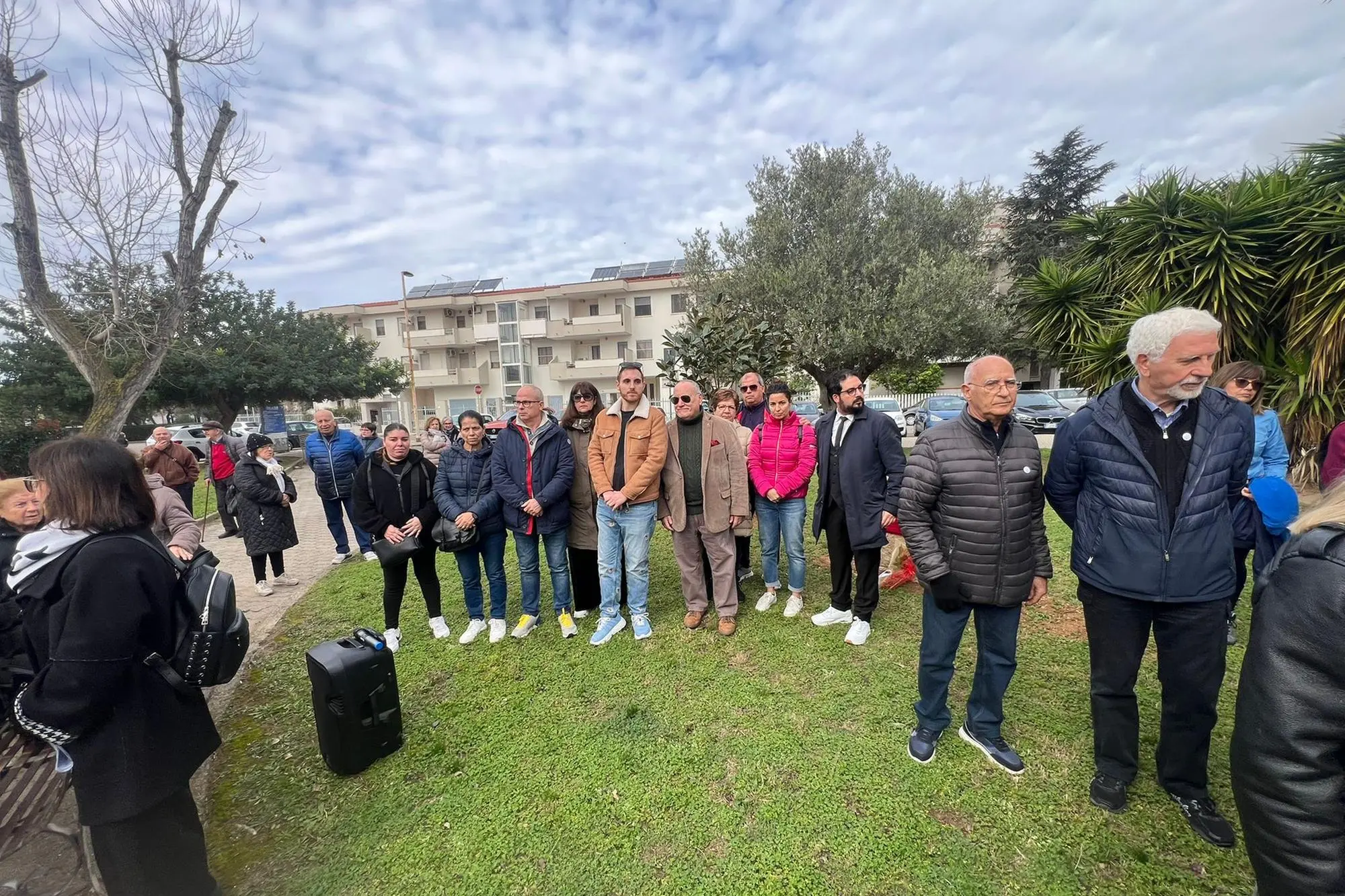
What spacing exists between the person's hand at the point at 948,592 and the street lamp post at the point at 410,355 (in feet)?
110

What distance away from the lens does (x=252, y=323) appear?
24.9 m

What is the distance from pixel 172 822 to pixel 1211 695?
13.7 ft

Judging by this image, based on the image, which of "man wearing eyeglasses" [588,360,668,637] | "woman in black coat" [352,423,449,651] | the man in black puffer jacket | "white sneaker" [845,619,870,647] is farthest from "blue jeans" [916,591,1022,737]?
"woman in black coat" [352,423,449,651]

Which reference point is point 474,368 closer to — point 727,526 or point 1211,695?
point 727,526

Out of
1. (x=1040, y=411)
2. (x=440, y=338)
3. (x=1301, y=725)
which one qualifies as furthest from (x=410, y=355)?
(x=1301, y=725)

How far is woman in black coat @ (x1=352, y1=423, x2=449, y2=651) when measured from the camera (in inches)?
169

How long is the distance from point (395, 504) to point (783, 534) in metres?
3.28

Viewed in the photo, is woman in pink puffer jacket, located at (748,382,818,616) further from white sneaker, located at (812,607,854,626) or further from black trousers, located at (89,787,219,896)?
black trousers, located at (89,787,219,896)

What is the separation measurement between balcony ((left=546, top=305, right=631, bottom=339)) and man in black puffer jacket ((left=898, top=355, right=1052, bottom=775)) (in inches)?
1312

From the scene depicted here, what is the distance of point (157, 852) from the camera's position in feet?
6.52

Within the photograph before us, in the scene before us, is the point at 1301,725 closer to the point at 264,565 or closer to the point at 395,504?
the point at 395,504

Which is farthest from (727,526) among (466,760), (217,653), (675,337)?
(675,337)

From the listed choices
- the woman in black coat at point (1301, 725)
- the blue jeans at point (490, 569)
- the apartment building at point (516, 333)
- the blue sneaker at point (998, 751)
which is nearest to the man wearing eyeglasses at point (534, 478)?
the blue jeans at point (490, 569)

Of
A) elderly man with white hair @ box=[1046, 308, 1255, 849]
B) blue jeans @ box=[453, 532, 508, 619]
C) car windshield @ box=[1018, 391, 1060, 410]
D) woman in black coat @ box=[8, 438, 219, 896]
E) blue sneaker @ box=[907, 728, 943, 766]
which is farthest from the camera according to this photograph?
car windshield @ box=[1018, 391, 1060, 410]
